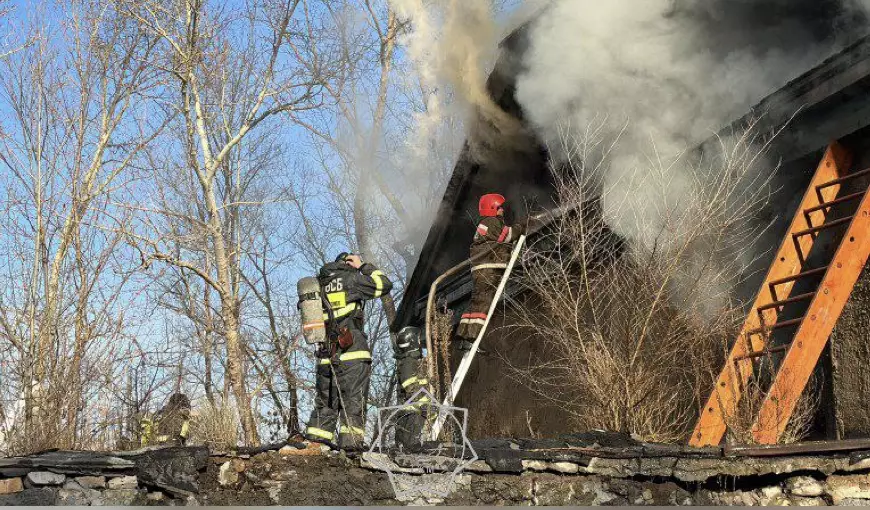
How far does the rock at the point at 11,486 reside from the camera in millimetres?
5305

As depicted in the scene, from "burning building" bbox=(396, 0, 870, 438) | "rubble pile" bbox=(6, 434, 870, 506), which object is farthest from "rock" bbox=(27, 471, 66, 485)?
"burning building" bbox=(396, 0, 870, 438)

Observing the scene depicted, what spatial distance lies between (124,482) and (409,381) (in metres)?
3.88

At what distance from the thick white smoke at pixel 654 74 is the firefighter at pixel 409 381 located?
2345mm

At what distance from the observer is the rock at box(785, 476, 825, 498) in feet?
19.0

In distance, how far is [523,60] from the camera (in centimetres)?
1037

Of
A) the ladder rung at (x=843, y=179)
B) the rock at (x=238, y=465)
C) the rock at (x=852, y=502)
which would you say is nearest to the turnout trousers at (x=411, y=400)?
the rock at (x=238, y=465)

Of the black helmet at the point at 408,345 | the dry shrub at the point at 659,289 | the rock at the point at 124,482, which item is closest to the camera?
the rock at the point at 124,482

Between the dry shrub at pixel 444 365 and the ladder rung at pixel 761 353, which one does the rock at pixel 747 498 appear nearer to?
the ladder rung at pixel 761 353

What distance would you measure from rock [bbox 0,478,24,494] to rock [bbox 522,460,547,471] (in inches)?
113

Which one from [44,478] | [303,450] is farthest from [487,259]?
[44,478]

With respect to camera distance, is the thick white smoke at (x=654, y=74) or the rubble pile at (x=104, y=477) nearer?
the rubble pile at (x=104, y=477)

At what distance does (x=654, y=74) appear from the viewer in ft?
30.4

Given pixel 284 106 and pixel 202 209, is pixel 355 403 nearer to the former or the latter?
pixel 284 106

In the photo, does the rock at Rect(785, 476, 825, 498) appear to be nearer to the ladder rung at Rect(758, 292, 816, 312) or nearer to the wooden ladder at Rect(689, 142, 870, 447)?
the wooden ladder at Rect(689, 142, 870, 447)
